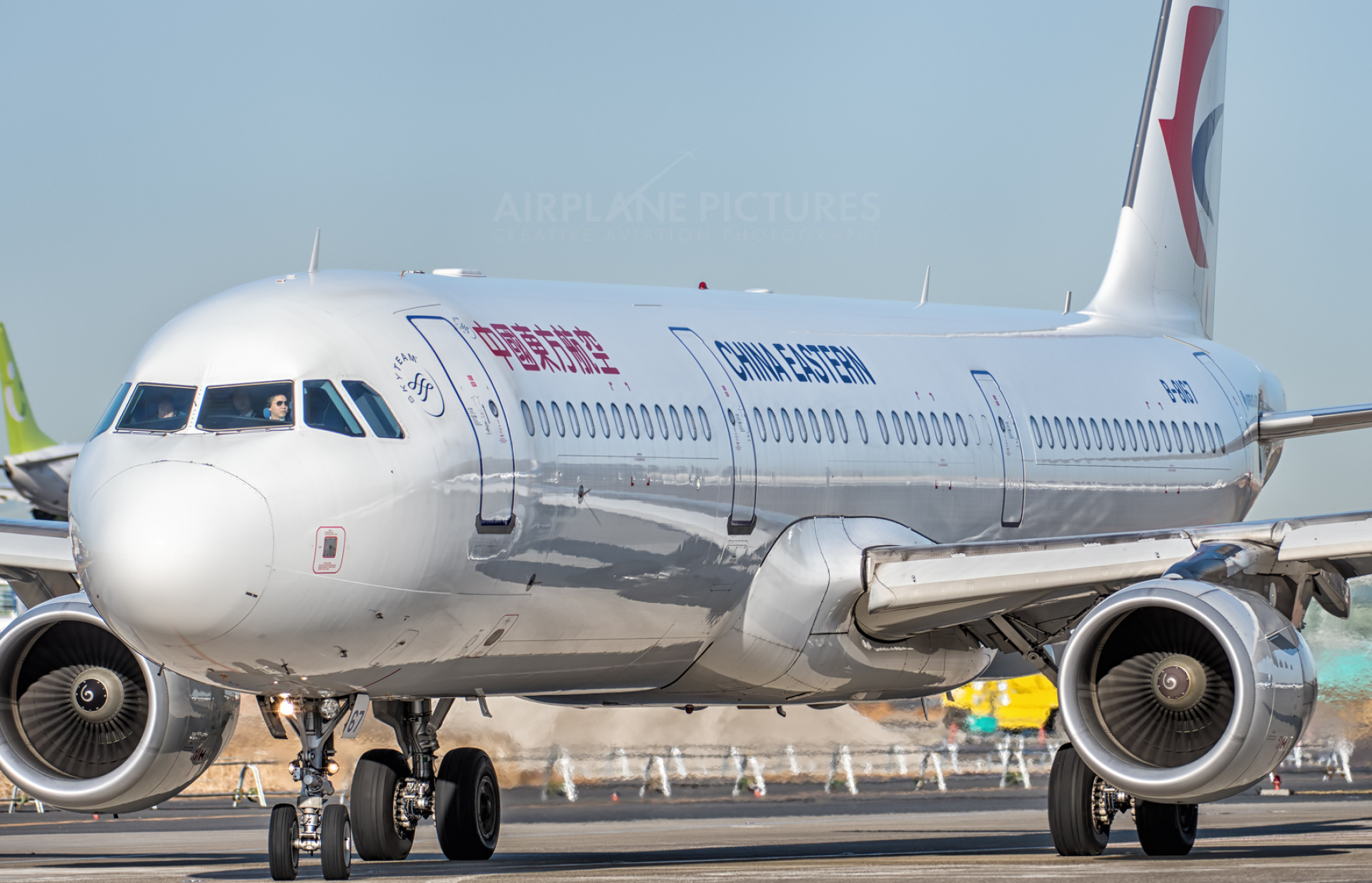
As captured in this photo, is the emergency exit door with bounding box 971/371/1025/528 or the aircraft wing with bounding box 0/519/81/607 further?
the emergency exit door with bounding box 971/371/1025/528

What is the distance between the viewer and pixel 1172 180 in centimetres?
2589

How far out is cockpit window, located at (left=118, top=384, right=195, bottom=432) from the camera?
12.9 metres

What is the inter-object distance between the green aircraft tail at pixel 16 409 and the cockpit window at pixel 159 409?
188 feet

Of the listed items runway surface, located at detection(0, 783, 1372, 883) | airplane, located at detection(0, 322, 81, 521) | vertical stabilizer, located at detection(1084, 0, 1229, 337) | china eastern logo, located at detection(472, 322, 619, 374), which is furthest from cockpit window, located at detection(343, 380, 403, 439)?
airplane, located at detection(0, 322, 81, 521)

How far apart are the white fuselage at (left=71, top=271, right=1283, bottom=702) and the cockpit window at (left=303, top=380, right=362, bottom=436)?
0.32 feet

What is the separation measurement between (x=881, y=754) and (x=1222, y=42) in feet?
33.7

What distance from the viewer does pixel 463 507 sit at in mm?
13438

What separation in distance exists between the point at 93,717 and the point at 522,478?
4237mm

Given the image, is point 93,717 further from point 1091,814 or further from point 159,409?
point 1091,814

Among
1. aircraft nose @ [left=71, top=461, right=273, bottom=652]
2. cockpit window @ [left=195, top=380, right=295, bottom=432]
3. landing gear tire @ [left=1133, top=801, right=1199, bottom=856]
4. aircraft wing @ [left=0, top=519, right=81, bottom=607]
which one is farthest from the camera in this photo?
landing gear tire @ [left=1133, top=801, right=1199, bottom=856]

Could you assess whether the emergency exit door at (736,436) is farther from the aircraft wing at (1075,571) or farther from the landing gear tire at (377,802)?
the landing gear tire at (377,802)

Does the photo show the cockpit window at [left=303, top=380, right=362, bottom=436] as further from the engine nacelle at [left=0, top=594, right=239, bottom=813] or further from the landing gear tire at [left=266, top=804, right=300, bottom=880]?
the engine nacelle at [left=0, top=594, right=239, bottom=813]

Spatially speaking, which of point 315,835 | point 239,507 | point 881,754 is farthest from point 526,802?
point 239,507

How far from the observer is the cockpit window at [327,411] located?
12984mm
